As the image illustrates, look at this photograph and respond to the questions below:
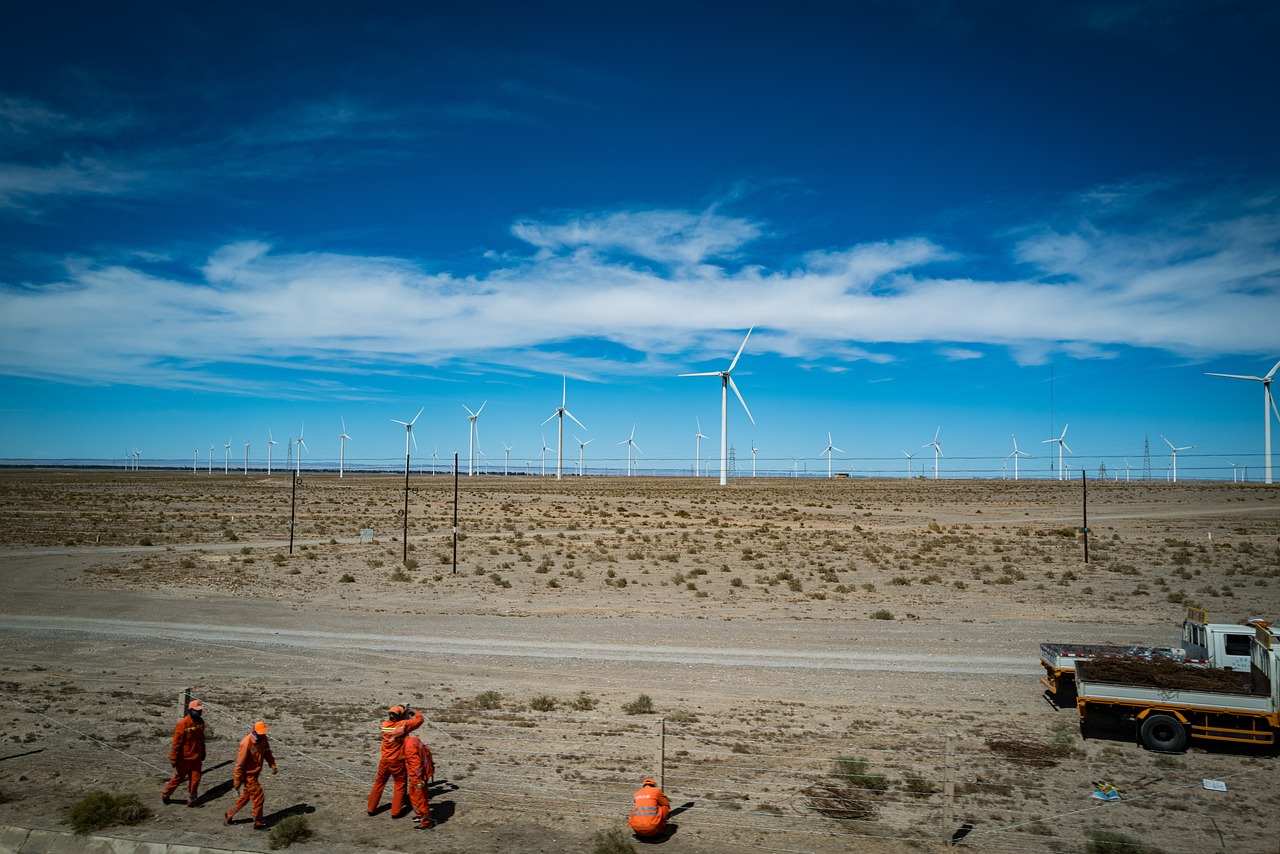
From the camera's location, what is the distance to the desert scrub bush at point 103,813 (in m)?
12.5

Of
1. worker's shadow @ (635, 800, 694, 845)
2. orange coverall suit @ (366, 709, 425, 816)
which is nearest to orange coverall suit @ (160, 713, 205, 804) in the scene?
orange coverall suit @ (366, 709, 425, 816)

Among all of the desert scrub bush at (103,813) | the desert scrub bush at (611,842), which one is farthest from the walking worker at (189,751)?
the desert scrub bush at (611,842)

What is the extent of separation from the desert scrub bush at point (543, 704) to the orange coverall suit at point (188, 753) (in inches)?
285

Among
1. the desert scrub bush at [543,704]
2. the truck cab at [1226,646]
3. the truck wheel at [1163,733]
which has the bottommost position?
the desert scrub bush at [543,704]

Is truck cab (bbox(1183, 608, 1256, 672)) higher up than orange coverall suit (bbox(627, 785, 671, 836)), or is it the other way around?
truck cab (bbox(1183, 608, 1256, 672))

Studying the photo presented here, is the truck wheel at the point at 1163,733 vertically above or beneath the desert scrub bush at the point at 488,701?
above

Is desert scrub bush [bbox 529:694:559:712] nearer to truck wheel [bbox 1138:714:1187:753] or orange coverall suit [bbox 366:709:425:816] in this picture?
orange coverall suit [bbox 366:709:425:816]

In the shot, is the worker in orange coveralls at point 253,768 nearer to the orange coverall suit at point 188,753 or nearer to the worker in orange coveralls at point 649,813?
the orange coverall suit at point 188,753

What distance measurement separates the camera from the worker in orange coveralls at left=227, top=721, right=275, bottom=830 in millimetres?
12195

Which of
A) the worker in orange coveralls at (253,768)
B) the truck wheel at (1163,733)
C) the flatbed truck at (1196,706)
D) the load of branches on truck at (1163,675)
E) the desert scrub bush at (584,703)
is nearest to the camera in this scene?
the worker in orange coveralls at (253,768)

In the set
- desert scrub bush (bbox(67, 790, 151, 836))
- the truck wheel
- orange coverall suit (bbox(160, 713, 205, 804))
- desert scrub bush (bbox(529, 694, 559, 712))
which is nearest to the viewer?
desert scrub bush (bbox(67, 790, 151, 836))

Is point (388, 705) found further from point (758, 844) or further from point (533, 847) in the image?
Answer: point (758, 844)

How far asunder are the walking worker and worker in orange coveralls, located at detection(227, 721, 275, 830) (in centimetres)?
117

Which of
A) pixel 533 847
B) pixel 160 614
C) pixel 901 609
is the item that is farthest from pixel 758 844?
pixel 160 614
